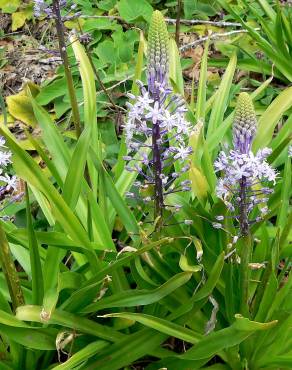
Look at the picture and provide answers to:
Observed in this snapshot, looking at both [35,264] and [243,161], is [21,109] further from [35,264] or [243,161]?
[243,161]

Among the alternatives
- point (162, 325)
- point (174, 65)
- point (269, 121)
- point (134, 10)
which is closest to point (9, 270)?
point (162, 325)

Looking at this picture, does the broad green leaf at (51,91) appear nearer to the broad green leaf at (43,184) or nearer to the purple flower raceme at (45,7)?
the purple flower raceme at (45,7)

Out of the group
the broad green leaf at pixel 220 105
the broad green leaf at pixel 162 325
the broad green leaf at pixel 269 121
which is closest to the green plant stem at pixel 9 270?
the broad green leaf at pixel 162 325

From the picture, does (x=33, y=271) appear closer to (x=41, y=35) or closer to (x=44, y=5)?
(x=44, y=5)

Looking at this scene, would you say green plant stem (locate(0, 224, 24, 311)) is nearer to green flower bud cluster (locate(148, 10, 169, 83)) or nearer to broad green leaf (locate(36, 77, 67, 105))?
Result: green flower bud cluster (locate(148, 10, 169, 83))

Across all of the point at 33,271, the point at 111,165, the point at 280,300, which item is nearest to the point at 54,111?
the point at 111,165

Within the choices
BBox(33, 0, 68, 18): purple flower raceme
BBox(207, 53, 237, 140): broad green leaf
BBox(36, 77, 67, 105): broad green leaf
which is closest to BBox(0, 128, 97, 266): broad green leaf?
BBox(33, 0, 68, 18): purple flower raceme
